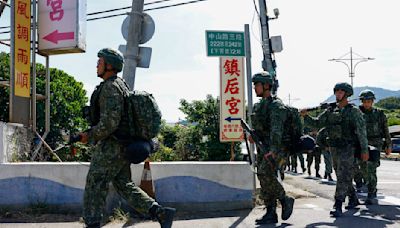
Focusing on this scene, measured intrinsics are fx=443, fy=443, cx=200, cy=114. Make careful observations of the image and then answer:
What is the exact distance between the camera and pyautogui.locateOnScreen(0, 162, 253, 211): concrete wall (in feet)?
19.5

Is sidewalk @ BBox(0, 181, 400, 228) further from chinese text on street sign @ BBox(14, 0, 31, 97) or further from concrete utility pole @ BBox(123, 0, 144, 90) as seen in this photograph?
chinese text on street sign @ BBox(14, 0, 31, 97)

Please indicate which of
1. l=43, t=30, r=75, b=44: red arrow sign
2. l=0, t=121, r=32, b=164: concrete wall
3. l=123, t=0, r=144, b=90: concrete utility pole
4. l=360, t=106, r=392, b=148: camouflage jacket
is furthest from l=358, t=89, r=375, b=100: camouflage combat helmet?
l=0, t=121, r=32, b=164: concrete wall

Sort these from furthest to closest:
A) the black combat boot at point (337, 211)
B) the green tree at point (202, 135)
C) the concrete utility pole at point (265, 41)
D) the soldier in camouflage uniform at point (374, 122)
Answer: the green tree at point (202, 135) < the concrete utility pole at point (265, 41) < the soldier in camouflage uniform at point (374, 122) < the black combat boot at point (337, 211)

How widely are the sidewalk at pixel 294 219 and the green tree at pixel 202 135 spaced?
1138cm

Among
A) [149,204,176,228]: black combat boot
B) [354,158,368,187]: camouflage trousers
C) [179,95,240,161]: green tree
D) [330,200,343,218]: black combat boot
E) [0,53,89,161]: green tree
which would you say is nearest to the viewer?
[149,204,176,228]: black combat boot

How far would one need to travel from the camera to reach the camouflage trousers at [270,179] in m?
5.27

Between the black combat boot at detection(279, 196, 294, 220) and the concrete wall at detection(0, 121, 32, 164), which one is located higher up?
the concrete wall at detection(0, 121, 32, 164)

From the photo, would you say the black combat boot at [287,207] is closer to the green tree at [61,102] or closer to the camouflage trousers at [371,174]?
the camouflage trousers at [371,174]

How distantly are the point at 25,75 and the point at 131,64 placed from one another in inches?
97.2

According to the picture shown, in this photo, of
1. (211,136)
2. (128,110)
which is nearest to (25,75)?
(128,110)

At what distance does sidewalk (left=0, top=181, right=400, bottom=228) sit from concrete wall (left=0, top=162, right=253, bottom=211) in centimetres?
20

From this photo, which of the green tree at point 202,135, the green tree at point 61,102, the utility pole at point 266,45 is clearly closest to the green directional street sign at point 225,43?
the utility pole at point 266,45

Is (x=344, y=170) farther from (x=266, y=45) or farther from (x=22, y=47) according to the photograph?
(x=266, y=45)

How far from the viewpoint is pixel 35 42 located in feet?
26.1
